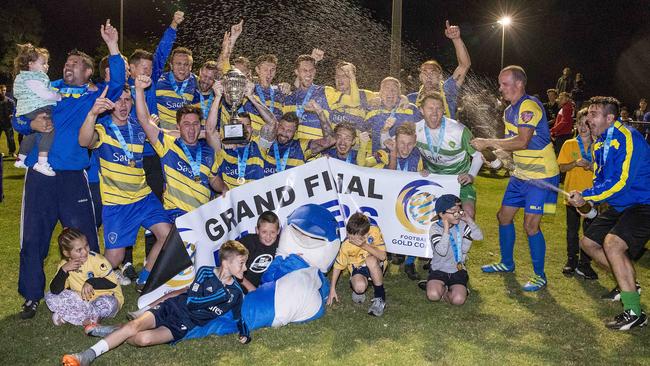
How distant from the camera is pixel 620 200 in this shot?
20.6 feet

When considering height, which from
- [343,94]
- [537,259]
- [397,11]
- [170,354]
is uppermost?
[397,11]

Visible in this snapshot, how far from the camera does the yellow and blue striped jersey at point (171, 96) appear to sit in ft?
27.0

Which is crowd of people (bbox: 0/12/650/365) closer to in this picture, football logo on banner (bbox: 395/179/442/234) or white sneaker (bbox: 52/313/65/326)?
white sneaker (bbox: 52/313/65/326)

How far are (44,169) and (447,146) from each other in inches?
181

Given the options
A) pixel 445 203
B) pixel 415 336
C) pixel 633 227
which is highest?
pixel 445 203

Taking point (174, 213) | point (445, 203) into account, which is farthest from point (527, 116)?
point (174, 213)

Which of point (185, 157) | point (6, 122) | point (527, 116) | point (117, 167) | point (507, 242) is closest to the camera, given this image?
point (117, 167)

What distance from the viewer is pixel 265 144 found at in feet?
24.2

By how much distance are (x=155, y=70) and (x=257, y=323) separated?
12.9ft

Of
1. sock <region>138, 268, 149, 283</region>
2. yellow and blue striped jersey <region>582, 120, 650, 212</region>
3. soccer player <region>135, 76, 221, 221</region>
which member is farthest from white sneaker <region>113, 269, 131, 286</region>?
yellow and blue striped jersey <region>582, 120, 650, 212</region>

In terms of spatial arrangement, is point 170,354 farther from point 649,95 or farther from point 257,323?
point 649,95

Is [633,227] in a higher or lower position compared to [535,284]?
higher

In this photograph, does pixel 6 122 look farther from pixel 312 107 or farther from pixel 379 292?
pixel 379 292

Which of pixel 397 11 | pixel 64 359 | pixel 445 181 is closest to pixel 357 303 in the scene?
pixel 445 181
